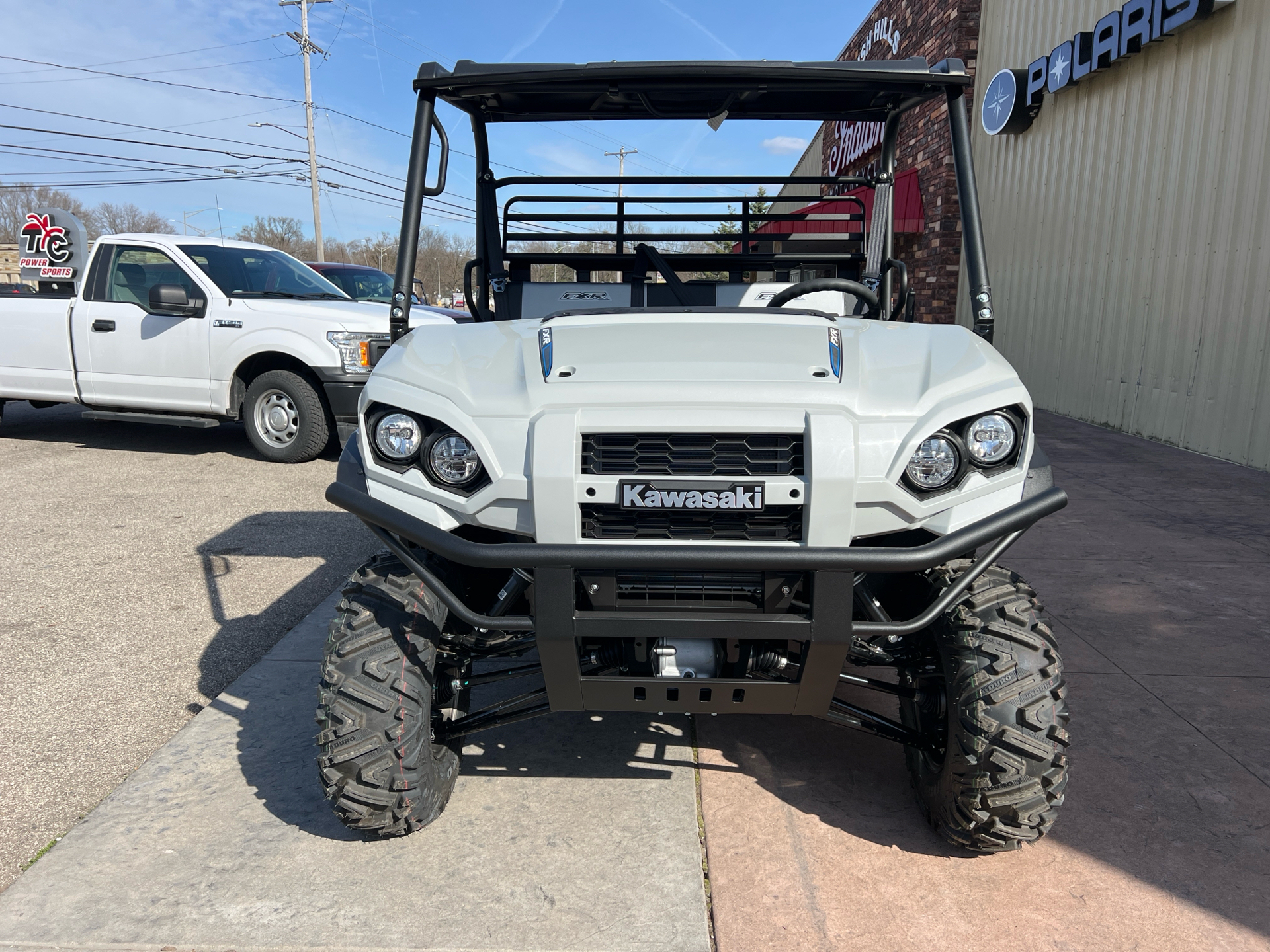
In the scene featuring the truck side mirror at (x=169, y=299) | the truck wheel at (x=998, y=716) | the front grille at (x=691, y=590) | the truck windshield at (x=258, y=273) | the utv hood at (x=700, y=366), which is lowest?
the truck wheel at (x=998, y=716)

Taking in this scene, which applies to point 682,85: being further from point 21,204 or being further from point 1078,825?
point 21,204

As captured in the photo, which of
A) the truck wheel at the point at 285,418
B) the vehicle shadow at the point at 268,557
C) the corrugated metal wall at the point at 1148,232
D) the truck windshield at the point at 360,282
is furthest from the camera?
the truck windshield at the point at 360,282

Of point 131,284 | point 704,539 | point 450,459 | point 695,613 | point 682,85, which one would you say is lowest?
point 695,613

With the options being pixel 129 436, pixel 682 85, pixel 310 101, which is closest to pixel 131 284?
pixel 129 436

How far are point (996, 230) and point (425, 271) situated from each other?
234 ft

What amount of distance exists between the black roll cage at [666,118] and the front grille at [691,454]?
3.09ft

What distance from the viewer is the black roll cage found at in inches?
110

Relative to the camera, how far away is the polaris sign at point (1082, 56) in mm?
8398

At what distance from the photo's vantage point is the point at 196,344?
774cm

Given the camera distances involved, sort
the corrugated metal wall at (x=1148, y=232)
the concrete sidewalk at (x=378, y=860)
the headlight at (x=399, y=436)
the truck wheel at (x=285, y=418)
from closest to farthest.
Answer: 1. the concrete sidewalk at (x=378, y=860)
2. the headlight at (x=399, y=436)
3. the truck wheel at (x=285, y=418)
4. the corrugated metal wall at (x=1148, y=232)

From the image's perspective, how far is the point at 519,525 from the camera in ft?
7.02

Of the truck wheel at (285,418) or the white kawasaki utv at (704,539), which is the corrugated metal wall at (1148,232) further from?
the truck wheel at (285,418)

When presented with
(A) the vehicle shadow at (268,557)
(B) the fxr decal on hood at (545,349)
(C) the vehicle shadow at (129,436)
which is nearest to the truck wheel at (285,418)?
(C) the vehicle shadow at (129,436)

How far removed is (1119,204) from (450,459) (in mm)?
9678
